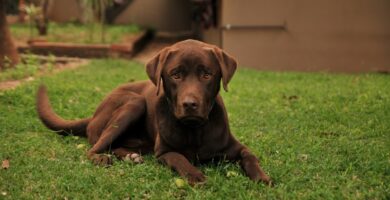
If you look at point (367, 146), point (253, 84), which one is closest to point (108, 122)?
point (367, 146)

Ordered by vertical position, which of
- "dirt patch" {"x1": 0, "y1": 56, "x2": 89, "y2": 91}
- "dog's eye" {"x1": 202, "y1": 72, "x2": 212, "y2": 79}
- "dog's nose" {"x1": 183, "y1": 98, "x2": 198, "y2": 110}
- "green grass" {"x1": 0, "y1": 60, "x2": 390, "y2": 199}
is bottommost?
"dirt patch" {"x1": 0, "y1": 56, "x2": 89, "y2": 91}

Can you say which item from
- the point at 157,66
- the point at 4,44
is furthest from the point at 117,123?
the point at 4,44

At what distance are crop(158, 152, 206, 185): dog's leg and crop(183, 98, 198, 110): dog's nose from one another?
47 cm

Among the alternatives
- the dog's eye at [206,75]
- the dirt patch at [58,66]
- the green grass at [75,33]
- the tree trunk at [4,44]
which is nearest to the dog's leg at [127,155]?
the dog's eye at [206,75]

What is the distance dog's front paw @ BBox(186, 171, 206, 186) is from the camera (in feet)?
13.8

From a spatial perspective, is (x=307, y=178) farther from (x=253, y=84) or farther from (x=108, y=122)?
(x=253, y=84)

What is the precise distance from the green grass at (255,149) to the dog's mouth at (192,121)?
1.23ft

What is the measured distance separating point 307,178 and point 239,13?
312 inches

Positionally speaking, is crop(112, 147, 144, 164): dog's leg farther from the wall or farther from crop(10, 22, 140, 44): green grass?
crop(10, 22, 140, 44): green grass

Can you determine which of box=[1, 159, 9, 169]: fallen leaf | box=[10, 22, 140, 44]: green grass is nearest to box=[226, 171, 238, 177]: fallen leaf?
box=[1, 159, 9, 169]: fallen leaf

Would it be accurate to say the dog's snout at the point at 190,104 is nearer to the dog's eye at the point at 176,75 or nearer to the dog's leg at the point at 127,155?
the dog's eye at the point at 176,75

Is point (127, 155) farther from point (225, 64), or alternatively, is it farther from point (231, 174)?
point (225, 64)

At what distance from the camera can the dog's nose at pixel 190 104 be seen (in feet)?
13.8

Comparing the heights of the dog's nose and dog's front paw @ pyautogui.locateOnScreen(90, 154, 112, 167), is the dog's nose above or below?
above
